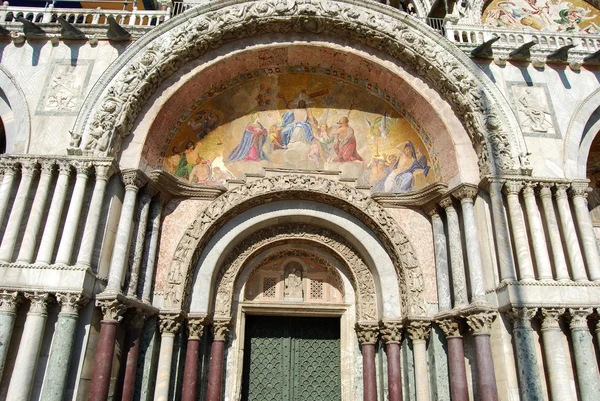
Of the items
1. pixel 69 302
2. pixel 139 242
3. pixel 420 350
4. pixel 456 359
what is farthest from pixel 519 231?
pixel 69 302

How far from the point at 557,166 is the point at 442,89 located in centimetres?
270

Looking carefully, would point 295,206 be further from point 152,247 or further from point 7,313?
point 7,313

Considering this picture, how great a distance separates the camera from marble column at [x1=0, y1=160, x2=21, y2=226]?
25.1ft

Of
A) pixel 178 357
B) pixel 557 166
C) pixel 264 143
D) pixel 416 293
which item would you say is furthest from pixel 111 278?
pixel 557 166

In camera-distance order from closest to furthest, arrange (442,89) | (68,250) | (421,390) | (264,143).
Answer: (68,250) < (421,390) < (442,89) < (264,143)

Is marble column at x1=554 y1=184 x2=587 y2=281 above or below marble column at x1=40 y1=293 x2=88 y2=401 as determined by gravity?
above

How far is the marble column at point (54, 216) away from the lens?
730cm

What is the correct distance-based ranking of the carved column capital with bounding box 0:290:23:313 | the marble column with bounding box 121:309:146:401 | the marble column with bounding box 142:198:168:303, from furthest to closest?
1. the marble column with bounding box 142:198:168:303
2. the marble column with bounding box 121:309:146:401
3. the carved column capital with bounding box 0:290:23:313

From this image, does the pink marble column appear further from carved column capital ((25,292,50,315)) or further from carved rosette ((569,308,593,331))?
carved column capital ((25,292,50,315))

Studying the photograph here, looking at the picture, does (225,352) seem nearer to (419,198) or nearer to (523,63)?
(419,198)

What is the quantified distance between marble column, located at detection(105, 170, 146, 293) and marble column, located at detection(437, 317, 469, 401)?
5.85 meters

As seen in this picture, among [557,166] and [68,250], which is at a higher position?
[557,166]

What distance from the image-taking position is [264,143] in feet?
33.4

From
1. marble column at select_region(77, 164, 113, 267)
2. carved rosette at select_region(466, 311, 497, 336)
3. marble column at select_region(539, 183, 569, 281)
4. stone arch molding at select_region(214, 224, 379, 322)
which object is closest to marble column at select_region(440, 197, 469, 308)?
carved rosette at select_region(466, 311, 497, 336)
